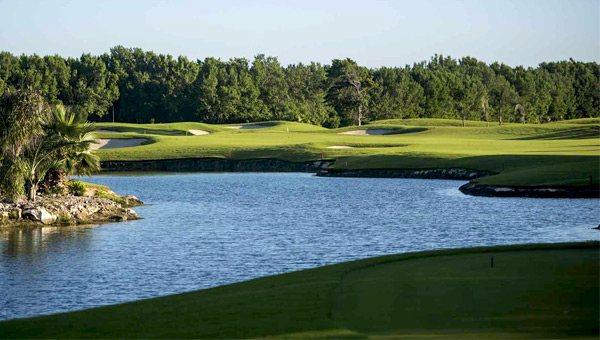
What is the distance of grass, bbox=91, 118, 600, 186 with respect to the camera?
176 ft

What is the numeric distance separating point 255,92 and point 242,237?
13020 cm

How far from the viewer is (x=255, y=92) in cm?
16288

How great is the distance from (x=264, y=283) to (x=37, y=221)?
23.8 meters

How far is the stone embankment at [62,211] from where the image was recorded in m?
38.7

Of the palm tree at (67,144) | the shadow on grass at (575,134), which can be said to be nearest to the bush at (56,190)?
the palm tree at (67,144)

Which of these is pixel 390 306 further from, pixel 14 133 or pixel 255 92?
pixel 255 92

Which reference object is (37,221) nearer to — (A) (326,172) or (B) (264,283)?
(B) (264,283)

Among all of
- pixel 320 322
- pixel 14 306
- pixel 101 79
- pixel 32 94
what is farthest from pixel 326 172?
pixel 101 79

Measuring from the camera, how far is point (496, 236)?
32688 millimetres

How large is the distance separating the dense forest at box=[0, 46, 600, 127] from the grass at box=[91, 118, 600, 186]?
29236mm

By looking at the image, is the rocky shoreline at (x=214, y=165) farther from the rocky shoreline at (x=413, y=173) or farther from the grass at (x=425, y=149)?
the rocky shoreline at (x=413, y=173)

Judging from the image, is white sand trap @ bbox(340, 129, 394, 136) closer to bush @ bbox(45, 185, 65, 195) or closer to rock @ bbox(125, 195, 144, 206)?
rock @ bbox(125, 195, 144, 206)

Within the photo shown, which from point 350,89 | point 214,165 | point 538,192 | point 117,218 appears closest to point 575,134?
point 214,165

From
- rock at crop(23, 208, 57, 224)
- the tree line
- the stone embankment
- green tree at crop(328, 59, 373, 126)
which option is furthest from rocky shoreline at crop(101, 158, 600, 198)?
green tree at crop(328, 59, 373, 126)
